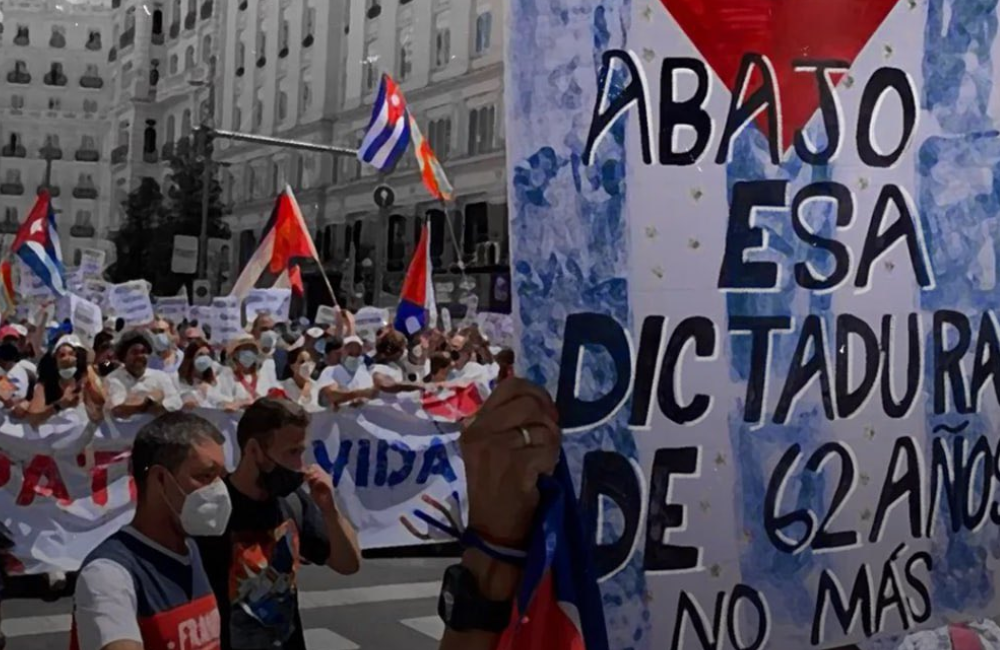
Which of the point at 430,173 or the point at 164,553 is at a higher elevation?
the point at 430,173

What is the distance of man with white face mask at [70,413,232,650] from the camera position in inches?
102

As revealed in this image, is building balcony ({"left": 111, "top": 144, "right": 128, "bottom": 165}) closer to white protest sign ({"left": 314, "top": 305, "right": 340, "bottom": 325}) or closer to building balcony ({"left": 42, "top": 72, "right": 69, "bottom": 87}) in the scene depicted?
building balcony ({"left": 42, "top": 72, "right": 69, "bottom": 87})

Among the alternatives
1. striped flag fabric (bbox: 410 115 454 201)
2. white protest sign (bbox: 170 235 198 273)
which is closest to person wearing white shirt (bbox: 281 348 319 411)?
striped flag fabric (bbox: 410 115 454 201)

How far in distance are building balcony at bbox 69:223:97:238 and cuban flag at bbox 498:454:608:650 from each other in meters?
86.7

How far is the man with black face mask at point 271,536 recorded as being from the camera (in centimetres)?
331

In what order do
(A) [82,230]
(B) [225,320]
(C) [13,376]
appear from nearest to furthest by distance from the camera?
(C) [13,376], (B) [225,320], (A) [82,230]

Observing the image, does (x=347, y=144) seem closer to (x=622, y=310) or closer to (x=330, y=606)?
(x=330, y=606)

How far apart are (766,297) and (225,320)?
12.9m

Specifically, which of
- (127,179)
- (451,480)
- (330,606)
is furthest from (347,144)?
(127,179)

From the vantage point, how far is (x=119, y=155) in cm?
7144

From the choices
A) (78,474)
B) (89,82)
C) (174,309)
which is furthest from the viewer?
(89,82)

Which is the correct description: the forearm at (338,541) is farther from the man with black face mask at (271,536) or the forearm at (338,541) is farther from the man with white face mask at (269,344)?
the man with white face mask at (269,344)

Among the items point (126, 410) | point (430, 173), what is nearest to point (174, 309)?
point (430, 173)

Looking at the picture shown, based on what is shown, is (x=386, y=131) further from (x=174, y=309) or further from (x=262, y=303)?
(x=262, y=303)
